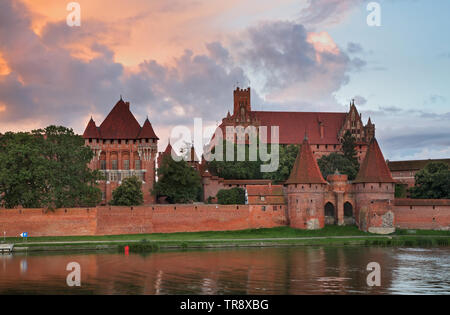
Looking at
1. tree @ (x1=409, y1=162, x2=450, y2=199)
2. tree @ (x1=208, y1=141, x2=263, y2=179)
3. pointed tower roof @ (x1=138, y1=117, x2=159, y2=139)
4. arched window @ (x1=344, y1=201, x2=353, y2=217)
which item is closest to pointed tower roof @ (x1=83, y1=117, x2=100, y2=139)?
pointed tower roof @ (x1=138, y1=117, x2=159, y2=139)

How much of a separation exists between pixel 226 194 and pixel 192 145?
58.4 feet

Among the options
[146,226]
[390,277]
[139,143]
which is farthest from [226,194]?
→ [390,277]

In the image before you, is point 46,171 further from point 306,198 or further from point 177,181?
point 306,198

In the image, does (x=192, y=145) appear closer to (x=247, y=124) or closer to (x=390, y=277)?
(x=247, y=124)

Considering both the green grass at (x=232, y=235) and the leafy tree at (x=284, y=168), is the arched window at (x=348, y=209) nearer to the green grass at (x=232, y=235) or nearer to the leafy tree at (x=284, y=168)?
the green grass at (x=232, y=235)

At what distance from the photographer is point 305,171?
2169 inches

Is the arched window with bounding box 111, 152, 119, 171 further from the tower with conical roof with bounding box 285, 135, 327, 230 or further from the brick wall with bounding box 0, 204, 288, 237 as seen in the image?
the tower with conical roof with bounding box 285, 135, 327, 230

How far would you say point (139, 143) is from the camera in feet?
218

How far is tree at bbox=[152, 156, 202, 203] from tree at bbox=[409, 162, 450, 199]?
20264 millimetres

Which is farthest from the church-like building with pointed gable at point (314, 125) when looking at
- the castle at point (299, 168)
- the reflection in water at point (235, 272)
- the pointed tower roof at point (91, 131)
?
the reflection in water at point (235, 272)

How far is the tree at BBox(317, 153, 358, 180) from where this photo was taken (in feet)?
228

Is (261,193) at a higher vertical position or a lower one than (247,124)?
lower
